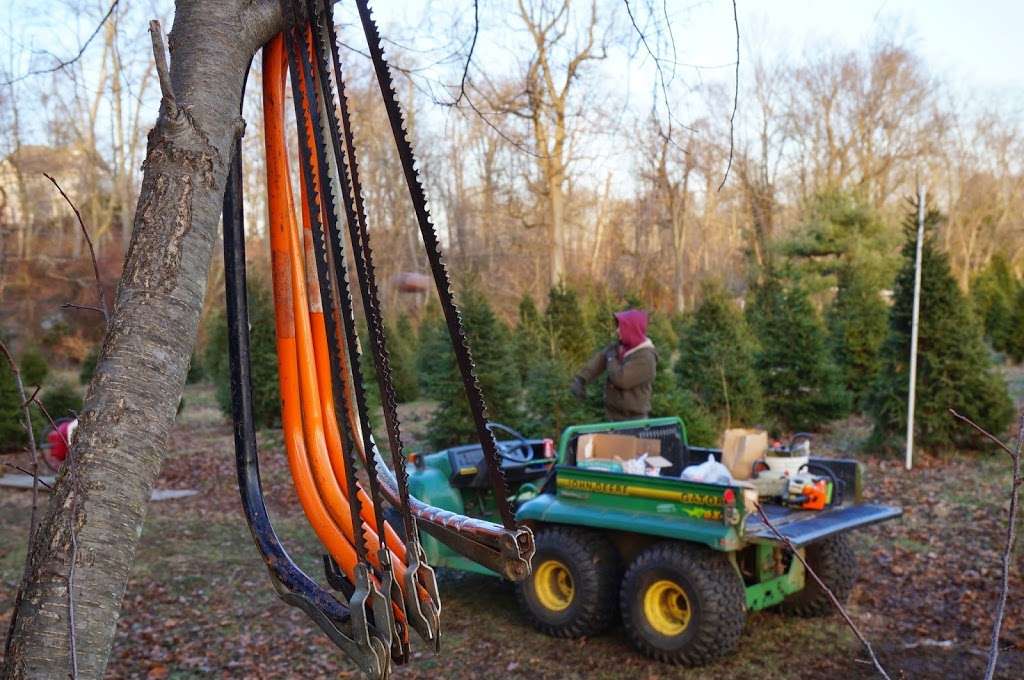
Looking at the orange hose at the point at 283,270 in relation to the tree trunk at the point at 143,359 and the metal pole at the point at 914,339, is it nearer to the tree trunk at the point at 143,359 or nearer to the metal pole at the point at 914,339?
the tree trunk at the point at 143,359

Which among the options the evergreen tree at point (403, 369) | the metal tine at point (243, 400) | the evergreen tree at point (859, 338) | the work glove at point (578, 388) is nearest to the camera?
the metal tine at point (243, 400)

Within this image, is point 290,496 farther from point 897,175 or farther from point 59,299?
point 897,175

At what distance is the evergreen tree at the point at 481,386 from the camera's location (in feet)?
36.5

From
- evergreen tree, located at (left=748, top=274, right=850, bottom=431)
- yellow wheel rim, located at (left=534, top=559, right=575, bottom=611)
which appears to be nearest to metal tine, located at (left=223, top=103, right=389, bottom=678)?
yellow wheel rim, located at (left=534, top=559, right=575, bottom=611)

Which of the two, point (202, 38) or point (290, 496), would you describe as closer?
point (202, 38)

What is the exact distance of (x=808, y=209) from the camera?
2416 centimetres

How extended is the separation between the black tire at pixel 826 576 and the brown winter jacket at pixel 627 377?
2.11 metres

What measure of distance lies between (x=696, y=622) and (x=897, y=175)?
94.4 feet

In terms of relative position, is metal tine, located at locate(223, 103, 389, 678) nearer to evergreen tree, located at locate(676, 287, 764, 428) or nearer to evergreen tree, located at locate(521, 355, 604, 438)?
evergreen tree, located at locate(521, 355, 604, 438)

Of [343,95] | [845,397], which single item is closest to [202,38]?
[343,95]

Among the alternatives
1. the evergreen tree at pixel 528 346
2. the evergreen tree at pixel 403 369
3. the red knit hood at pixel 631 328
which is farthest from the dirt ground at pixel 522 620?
the evergreen tree at pixel 403 369

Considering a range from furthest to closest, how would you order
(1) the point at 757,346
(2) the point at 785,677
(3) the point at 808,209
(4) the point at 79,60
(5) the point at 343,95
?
(3) the point at 808,209
(1) the point at 757,346
(2) the point at 785,677
(4) the point at 79,60
(5) the point at 343,95

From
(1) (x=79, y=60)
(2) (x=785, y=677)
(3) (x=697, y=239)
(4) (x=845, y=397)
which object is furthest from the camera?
(3) (x=697, y=239)

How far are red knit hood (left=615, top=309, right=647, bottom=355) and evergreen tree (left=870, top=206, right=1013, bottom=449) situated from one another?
480cm
